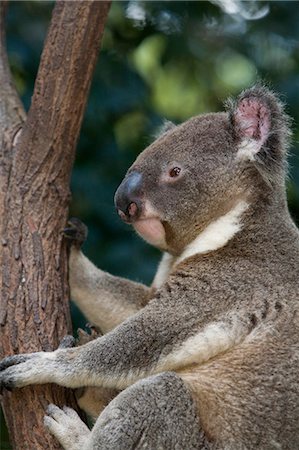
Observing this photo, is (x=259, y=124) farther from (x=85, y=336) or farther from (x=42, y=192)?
(x=85, y=336)

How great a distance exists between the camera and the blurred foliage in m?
6.60

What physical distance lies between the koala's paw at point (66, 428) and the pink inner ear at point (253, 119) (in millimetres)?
1632

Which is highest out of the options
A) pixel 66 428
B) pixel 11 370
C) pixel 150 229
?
pixel 150 229

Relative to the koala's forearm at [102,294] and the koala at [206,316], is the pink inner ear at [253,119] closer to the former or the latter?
the koala at [206,316]

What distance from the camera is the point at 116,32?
23.4ft

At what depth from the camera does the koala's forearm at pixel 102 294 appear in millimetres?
5184

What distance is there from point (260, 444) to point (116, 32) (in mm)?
4152

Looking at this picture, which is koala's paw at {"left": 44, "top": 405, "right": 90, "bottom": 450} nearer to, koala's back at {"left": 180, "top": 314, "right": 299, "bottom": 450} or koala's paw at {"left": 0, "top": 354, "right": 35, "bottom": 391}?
koala's paw at {"left": 0, "top": 354, "right": 35, "bottom": 391}

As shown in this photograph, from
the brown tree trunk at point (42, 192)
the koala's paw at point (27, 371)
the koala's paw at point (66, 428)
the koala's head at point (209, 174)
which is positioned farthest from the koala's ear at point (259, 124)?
the koala's paw at point (66, 428)

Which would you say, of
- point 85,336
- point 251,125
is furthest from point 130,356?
point 251,125

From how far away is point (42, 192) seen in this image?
4.65 m

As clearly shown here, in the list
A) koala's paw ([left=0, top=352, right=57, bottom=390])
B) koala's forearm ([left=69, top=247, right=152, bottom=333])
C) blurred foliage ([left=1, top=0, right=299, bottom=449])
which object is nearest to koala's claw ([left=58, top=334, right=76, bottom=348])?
koala's paw ([left=0, top=352, right=57, bottom=390])

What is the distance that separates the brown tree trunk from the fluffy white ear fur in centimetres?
85

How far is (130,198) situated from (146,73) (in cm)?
302
